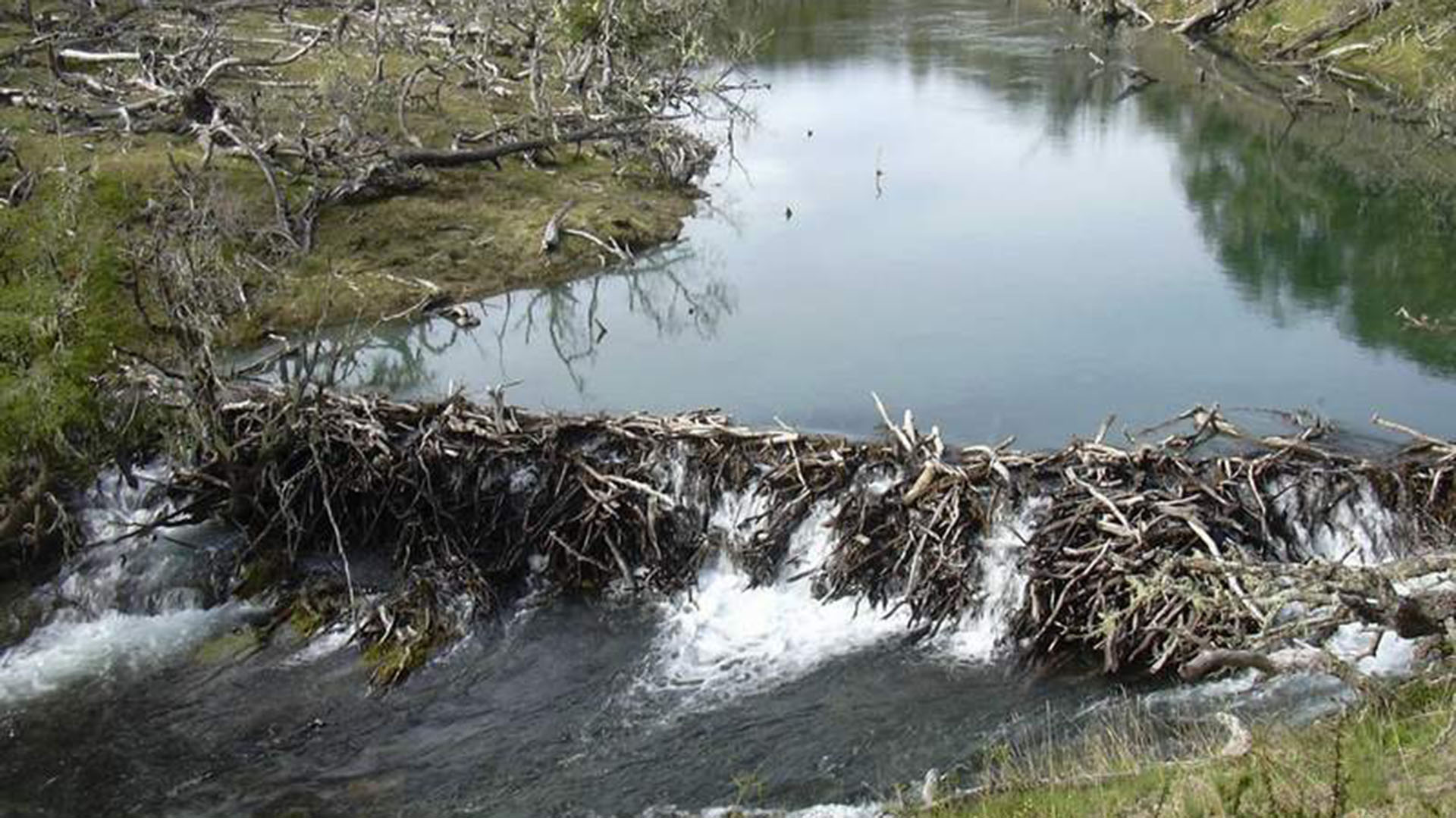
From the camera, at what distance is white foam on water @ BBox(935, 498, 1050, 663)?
1545 cm

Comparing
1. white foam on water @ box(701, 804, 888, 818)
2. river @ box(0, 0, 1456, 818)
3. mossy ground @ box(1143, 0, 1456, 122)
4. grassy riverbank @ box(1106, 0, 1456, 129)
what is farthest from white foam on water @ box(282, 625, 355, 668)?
grassy riverbank @ box(1106, 0, 1456, 129)

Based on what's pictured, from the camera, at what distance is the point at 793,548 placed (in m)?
17.0

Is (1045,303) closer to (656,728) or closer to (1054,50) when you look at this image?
(656,728)

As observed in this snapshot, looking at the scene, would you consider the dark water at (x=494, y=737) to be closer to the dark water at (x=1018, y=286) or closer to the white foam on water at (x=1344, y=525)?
the white foam on water at (x=1344, y=525)

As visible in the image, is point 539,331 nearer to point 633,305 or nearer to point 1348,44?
point 633,305

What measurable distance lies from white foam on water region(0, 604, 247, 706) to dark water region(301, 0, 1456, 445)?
6.09 metres

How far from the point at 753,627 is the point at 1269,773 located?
7.76 meters

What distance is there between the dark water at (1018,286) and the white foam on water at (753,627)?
10.7ft

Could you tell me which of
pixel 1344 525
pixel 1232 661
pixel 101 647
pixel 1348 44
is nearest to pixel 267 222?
pixel 101 647

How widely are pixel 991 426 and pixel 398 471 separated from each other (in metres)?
7.59

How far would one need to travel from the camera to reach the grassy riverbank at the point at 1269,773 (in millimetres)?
8953

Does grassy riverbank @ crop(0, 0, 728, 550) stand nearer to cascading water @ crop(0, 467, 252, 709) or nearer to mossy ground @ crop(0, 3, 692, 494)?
mossy ground @ crop(0, 3, 692, 494)

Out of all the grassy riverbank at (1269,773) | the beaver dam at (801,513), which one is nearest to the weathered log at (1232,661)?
the grassy riverbank at (1269,773)

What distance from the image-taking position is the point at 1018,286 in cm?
2547
